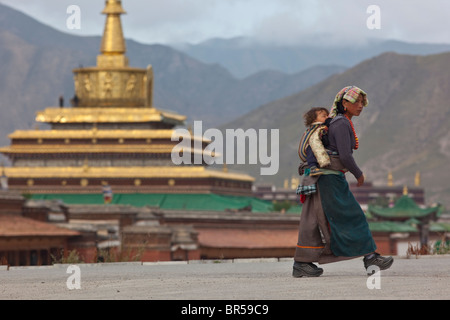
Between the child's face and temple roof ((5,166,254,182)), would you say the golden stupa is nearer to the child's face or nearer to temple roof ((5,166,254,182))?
temple roof ((5,166,254,182))

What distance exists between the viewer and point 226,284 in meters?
14.0

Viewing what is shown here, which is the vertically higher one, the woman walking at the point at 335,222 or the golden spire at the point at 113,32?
the golden spire at the point at 113,32

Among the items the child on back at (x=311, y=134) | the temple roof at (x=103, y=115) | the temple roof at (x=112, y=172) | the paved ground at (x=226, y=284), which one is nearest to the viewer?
the paved ground at (x=226, y=284)

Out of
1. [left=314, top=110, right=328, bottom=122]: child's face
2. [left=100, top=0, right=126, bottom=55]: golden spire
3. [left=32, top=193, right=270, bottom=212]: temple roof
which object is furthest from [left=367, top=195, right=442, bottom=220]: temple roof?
[left=314, top=110, right=328, bottom=122]: child's face

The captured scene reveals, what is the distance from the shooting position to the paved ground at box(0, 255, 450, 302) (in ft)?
40.1

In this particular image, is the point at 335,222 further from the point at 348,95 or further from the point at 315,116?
the point at 348,95

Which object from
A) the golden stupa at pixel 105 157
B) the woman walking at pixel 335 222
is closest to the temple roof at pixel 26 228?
the golden stupa at pixel 105 157

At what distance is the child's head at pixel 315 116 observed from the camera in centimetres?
1623

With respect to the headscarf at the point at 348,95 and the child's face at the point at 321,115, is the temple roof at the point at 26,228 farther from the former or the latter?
the headscarf at the point at 348,95

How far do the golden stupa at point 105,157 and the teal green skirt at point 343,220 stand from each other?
4203cm

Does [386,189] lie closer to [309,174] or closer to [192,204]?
[192,204]

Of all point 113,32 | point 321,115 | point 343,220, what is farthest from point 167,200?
point 343,220

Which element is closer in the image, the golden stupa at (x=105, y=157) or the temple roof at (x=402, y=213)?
the golden stupa at (x=105, y=157)
